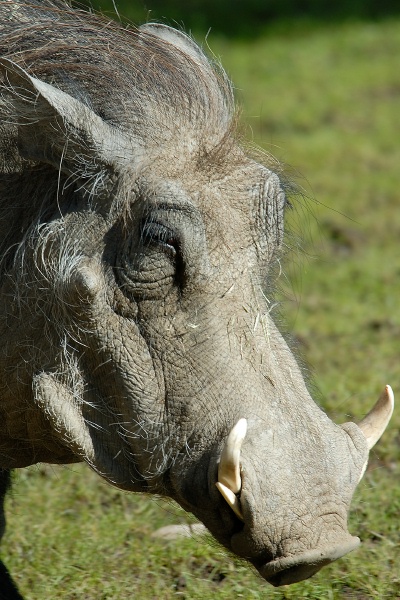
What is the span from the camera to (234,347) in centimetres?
279

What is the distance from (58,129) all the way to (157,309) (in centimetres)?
59

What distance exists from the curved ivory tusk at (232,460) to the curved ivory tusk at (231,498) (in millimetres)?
11

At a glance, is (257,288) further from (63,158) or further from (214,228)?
(63,158)

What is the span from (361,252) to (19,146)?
4.45 meters

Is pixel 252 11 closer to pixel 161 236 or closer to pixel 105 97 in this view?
pixel 105 97

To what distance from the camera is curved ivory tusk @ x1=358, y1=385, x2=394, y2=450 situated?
300 centimetres

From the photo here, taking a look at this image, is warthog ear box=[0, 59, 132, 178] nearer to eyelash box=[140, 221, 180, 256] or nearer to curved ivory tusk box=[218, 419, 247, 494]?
eyelash box=[140, 221, 180, 256]

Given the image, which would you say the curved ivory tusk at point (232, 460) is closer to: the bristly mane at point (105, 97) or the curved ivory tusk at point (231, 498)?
the curved ivory tusk at point (231, 498)

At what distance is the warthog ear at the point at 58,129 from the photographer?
2.87 m

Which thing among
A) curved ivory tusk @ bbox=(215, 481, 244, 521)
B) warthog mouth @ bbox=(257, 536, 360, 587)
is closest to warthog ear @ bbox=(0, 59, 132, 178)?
curved ivory tusk @ bbox=(215, 481, 244, 521)

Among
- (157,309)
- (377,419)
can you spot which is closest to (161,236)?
(157,309)

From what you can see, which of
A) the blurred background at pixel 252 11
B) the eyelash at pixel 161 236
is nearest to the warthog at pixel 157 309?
the eyelash at pixel 161 236

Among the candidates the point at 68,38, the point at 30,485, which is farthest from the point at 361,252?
the point at 68,38

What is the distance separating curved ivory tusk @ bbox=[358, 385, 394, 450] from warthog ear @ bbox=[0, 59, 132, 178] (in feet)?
3.39
